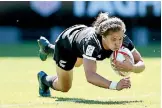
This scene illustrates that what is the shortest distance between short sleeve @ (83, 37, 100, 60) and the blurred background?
11.8 metres

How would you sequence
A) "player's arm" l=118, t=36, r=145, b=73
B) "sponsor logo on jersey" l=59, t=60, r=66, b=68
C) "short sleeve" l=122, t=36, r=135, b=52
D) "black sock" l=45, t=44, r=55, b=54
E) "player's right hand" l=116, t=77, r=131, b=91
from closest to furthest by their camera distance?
1. "player's right hand" l=116, t=77, r=131, b=91
2. "player's arm" l=118, t=36, r=145, b=73
3. "short sleeve" l=122, t=36, r=135, b=52
4. "sponsor logo on jersey" l=59, t=60, r=66, b=68
5. "black sock" l=45, t=44, r=55, b=54

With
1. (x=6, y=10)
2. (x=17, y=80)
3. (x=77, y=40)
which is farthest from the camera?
(x=6, y=10)

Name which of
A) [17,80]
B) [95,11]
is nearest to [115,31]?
[17,80]

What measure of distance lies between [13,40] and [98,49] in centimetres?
1267

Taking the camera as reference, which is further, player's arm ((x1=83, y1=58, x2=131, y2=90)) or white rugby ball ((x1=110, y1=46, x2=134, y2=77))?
white rugby ball ((x1=110, y1=46, x2=134, y2=77))

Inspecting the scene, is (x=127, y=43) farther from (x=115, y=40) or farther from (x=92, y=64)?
(x=92, y=64)

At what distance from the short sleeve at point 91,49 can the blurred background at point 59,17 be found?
1183 centimetres

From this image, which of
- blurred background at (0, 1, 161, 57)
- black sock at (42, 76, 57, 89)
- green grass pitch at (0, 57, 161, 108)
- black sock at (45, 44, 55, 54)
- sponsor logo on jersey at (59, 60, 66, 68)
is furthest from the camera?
blurred background at (0, 1, 161, 57)

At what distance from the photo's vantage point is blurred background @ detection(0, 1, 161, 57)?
1867 centimetres

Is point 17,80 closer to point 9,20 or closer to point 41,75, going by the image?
point 41,75

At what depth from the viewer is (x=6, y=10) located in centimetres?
1859

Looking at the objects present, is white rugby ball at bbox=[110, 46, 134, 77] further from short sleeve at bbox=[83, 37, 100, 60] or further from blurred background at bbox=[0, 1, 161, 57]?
blurred background at bbox=[0, 1, 161, 57]

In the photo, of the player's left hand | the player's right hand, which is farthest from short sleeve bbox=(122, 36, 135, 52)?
the player's right hand

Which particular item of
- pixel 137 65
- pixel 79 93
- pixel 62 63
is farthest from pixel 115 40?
pixel 79 93
